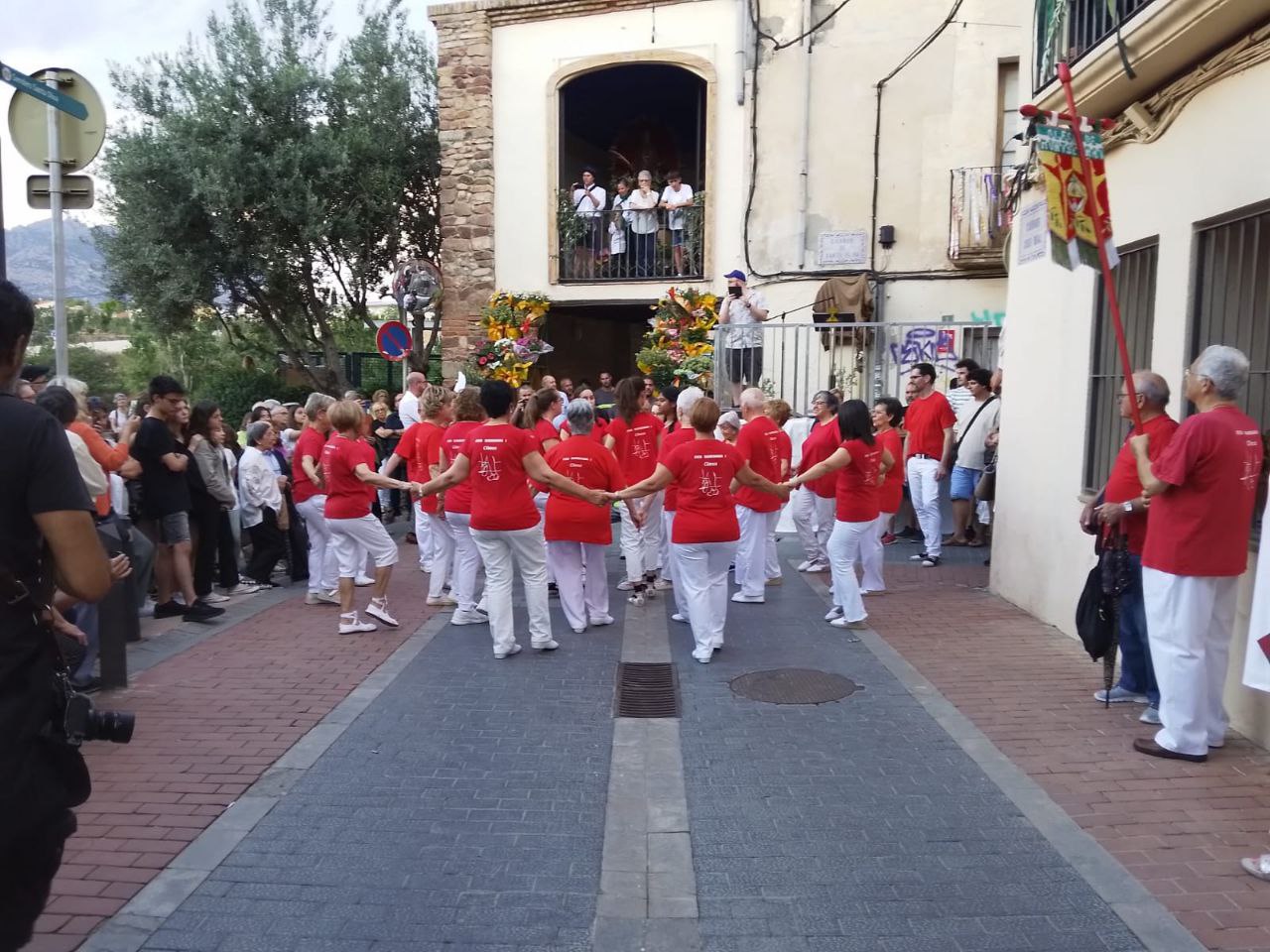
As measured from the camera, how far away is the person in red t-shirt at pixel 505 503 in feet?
23.1

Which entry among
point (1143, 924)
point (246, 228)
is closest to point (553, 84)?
point (246, 228)

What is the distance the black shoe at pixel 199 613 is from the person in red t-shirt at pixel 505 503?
97.6 inches

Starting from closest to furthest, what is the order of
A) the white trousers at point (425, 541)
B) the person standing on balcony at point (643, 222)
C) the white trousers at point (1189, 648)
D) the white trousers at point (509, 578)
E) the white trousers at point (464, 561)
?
the white trousers at point (1189, 648) < the white trousers at point (509, 578) < the white trousers at point (464, 561) < the white trousers at point (425, 541) < the person standing on balcony at point (643, 222)

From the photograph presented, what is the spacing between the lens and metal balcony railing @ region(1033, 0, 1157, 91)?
6.32 m

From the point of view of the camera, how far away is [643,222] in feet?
60.0

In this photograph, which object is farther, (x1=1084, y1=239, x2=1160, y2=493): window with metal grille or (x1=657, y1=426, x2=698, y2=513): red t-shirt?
(x1=657, y1=426, x2=698, y2=513): red t-shirt

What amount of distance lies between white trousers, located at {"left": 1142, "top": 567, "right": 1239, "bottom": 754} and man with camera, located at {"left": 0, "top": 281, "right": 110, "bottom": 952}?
4673mm

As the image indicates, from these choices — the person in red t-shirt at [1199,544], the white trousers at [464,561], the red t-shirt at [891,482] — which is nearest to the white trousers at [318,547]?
the white trousers at [464,561]

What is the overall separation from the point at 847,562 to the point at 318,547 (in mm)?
4672

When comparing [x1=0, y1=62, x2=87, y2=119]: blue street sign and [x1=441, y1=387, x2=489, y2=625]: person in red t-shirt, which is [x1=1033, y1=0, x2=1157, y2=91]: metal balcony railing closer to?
[x1=441, y1=387, x2=489, y2=625]: person in red t-shirt

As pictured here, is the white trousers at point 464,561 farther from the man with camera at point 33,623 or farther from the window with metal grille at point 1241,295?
the man with camera at point 33,623

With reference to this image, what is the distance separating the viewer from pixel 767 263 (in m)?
16.6

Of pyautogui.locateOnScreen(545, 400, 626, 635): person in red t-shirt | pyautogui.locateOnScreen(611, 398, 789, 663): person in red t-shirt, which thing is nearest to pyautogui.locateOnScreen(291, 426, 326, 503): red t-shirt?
pyautogui.locateOnScreen(545, 400, 626, 635): person in red t-shirt

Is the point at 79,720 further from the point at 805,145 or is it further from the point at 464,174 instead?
the point at 464,174
